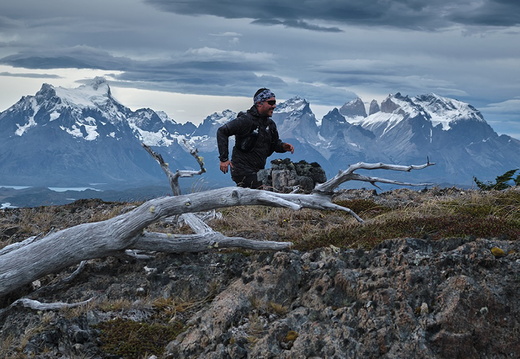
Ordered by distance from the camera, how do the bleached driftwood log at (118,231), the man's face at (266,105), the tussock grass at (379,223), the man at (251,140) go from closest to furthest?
1. the bleached driftwood log at (118,231)
2. the tussock grass at (379,223)
3. the man at (251,140)
4. the man's face at (266,105)

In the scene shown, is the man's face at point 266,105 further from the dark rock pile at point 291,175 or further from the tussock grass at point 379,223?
the dark rock pile at point 291,175

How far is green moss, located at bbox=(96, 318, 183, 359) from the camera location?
6.82 metres

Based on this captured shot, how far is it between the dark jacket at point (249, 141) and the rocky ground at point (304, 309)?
476 centimetres

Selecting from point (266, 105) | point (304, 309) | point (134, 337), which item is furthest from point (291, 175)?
point (134, 337)

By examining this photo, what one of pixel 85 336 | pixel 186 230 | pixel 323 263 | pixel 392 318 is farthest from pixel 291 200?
pixel 186 230

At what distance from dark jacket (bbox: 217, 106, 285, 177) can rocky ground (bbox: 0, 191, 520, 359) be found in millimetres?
4760

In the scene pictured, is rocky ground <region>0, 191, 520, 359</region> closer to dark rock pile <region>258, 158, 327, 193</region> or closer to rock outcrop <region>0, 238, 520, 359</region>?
rock outcrop <region>0, 238, 520, 359</region>

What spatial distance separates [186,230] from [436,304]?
23.8 ft

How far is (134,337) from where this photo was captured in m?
7.08

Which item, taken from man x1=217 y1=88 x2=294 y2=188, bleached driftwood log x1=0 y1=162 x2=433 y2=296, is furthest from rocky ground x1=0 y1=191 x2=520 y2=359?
man x1=217 y1=88 x2=294 y2=188

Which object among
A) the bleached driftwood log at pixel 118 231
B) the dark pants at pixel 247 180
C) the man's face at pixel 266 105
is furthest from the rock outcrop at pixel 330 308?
the dark pants at pixel 247 180

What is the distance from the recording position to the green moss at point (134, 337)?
269 inches

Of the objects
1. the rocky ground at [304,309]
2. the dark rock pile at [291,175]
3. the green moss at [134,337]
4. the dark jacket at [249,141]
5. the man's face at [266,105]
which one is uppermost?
the man's face at [266,105]

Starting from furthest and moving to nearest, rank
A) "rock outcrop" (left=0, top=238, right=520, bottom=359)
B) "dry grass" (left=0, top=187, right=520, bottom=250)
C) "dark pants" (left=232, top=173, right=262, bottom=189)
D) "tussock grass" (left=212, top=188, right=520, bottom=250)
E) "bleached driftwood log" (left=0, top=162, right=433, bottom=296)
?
"dark pants" (left=232, top=173, right=262, bottom=189) < "dry grass" (left=0, top=187, right=520, bottom=250) < "tussock grass" (left=212, top=188, right=520, bottom=250) < "bleached driftwood log" (left=0, top=162, right=433, bottom=296) < "rock outcrop" (left=0, top=238, right=520, bottom=359)
